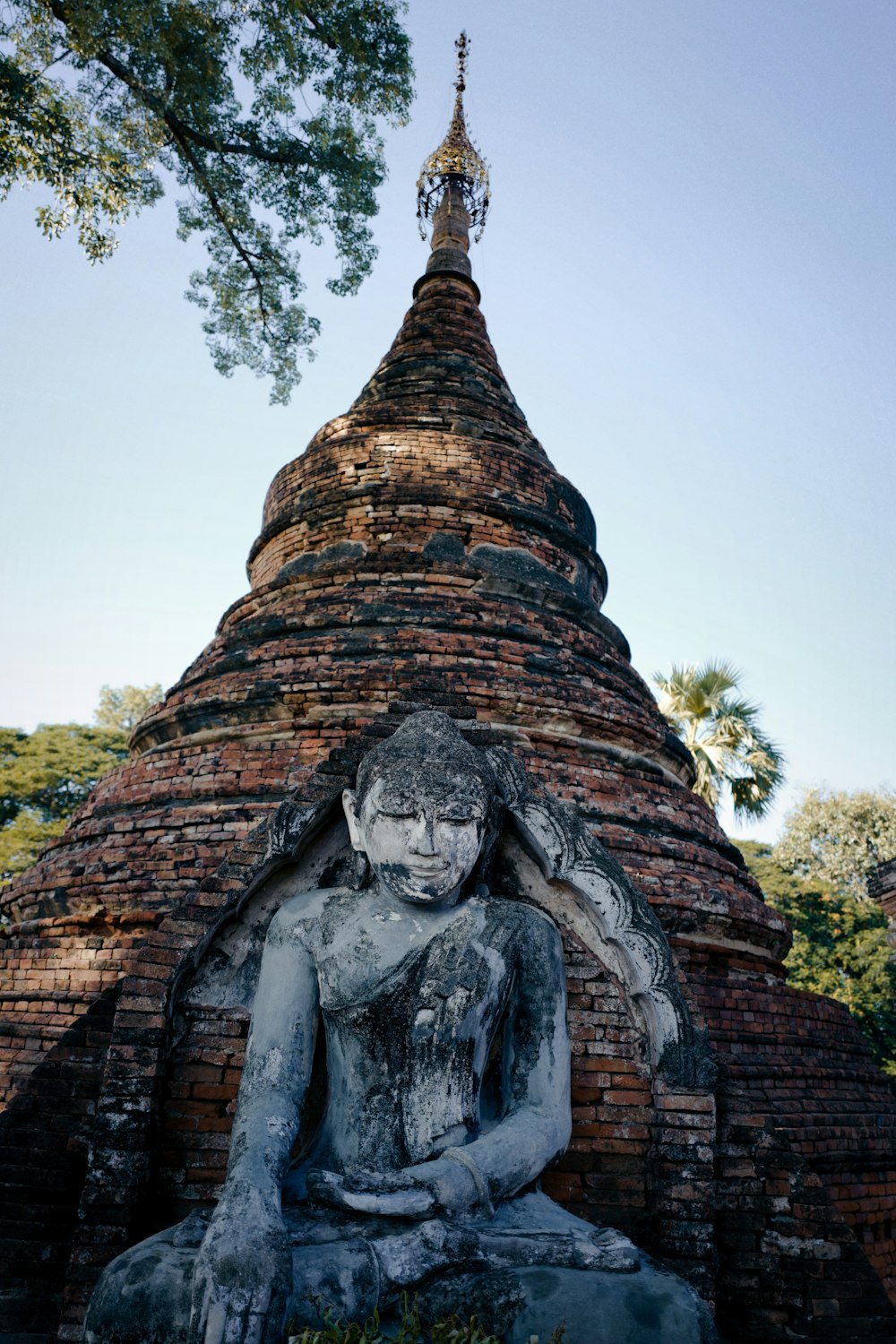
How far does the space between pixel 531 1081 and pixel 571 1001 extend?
0.54 m

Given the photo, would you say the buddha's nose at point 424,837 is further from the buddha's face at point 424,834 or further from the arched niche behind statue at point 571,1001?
the arched niche behind statue at point 571,1001

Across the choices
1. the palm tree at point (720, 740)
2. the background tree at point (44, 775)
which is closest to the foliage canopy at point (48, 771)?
the background tree at point (44, 775)

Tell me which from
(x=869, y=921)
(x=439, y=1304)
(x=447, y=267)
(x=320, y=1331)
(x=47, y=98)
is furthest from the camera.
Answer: (x=869, y=921)

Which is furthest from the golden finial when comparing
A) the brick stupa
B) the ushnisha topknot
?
the ushnisha topknot

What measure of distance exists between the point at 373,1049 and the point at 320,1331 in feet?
2.84

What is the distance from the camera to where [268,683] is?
6.30 meters

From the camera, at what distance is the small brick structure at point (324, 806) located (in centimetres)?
337

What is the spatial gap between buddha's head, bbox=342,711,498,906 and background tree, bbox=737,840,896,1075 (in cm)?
1798

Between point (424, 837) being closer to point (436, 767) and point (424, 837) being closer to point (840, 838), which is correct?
point (436, 767)

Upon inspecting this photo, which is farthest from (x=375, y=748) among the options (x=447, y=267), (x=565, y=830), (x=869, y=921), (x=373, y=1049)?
(x=869, y=921)

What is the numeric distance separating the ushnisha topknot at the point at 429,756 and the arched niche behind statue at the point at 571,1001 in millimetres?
212

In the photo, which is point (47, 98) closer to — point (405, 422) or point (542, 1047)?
point (405, 422)

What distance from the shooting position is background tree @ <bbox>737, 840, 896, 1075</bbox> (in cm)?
1891

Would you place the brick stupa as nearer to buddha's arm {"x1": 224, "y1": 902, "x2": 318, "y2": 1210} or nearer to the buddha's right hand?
buddha's arm {"x1": 224, "y1": 902, "x2": 318, "y2": 1210}
